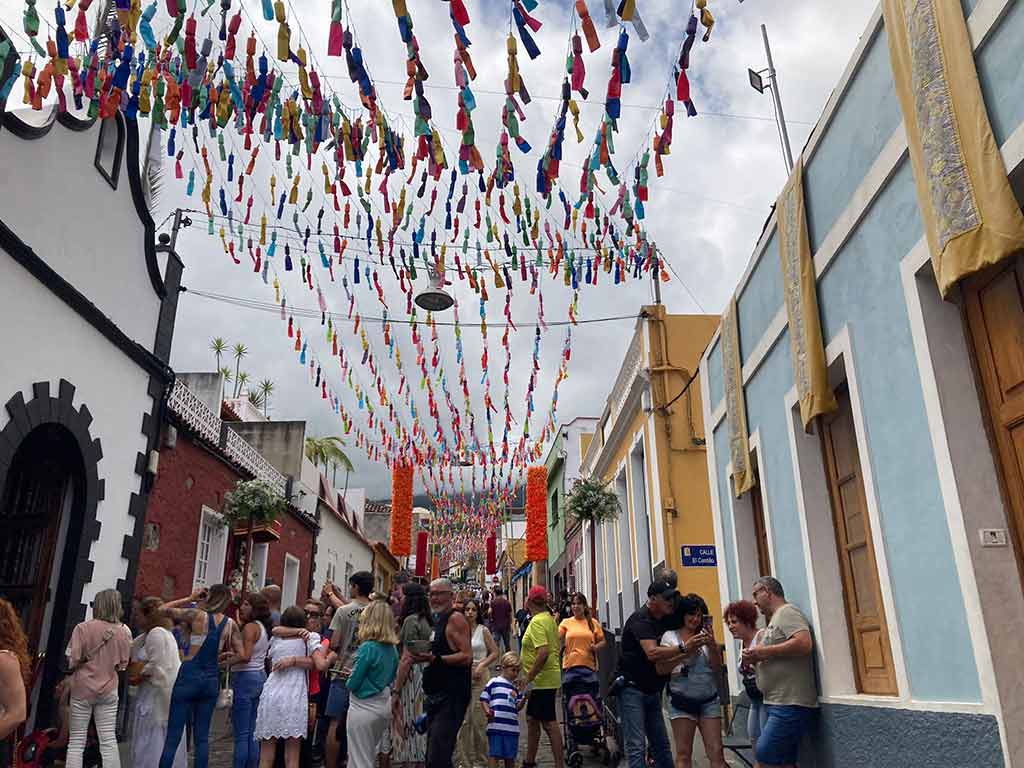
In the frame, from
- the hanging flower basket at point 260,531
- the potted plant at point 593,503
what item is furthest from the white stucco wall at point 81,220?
the potted plant at point 593,503

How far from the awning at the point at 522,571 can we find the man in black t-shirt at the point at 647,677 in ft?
110

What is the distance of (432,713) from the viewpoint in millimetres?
6008

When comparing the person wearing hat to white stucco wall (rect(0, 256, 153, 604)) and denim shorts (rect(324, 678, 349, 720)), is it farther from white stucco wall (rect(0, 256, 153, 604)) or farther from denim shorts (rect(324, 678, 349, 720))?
white stucco wall (rect(0, 256, 153, 604))

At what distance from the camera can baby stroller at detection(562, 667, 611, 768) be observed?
7.69m

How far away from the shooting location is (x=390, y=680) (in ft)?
19.5

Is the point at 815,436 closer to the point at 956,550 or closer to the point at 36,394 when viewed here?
the point at 956,550

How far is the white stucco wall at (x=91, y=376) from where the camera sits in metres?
7.30

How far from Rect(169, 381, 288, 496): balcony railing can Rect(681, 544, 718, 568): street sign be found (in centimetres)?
792

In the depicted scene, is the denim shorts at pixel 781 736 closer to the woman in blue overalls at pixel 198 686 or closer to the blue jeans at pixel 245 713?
the blue jeans at pixel 245 713

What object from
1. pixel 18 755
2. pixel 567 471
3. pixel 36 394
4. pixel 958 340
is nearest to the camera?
pixel 958 340

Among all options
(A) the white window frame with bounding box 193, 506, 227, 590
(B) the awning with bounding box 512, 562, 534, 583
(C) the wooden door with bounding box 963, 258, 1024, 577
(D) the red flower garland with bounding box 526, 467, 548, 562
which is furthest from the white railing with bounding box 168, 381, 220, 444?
(B) the awning with bounding box 512, 562, 534, 583

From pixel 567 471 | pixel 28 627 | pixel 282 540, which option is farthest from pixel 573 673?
pixel 567 471

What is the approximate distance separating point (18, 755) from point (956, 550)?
664 cm

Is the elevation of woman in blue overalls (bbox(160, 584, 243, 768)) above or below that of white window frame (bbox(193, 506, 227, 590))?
below
